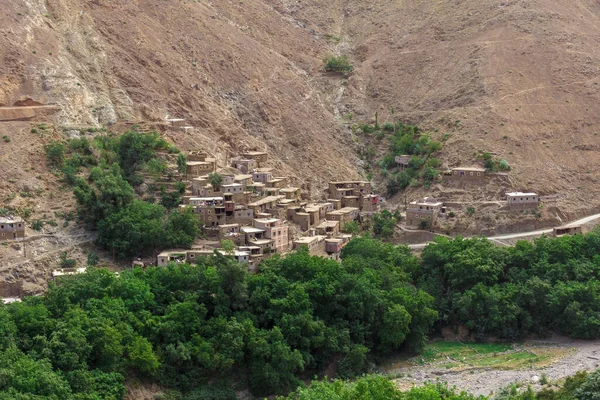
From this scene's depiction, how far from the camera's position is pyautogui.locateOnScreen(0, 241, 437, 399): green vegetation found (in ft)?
114

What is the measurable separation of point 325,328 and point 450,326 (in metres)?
6.93

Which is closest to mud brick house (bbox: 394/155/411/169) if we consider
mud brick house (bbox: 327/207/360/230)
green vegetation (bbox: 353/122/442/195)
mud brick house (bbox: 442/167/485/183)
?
green vegetation (bbox: 353/122/442/195)

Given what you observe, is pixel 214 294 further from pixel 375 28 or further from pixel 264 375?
pixel 375 28

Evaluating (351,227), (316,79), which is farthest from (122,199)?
(316,79)

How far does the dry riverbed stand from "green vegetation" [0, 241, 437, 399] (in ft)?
3.68

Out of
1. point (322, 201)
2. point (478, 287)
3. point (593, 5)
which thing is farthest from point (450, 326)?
point (593, 5)

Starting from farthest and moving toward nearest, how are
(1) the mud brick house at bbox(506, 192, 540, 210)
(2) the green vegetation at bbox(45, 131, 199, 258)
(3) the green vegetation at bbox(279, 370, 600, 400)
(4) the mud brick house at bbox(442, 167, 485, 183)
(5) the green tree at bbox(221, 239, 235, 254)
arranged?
(4) the mud brick house at bbox(442, 167, 485, 183)
(1) the mud brick house at bbox(506, 192, 540, 210)
(2) the green vegetation at bbox(45, 131, 199, 258)
(5) the green tree at bbox(221, 239, 235, 254)
(3) the green vegetation at bbox(279, 370, 600, 400)

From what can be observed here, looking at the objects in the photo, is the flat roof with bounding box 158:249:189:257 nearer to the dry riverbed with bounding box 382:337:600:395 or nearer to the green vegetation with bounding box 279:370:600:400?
the dry riverbed with bounding box 382:337:600:395

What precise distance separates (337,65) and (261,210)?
18.1 metres

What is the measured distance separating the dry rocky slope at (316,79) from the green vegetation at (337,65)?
53 centimetres

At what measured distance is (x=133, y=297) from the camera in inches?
1512

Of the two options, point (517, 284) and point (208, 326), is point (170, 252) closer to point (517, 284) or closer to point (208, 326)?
point (208, 326)

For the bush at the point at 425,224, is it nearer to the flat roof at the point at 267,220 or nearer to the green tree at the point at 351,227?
the green tree at the point at 351,227

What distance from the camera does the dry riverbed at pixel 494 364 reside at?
38562 mm
